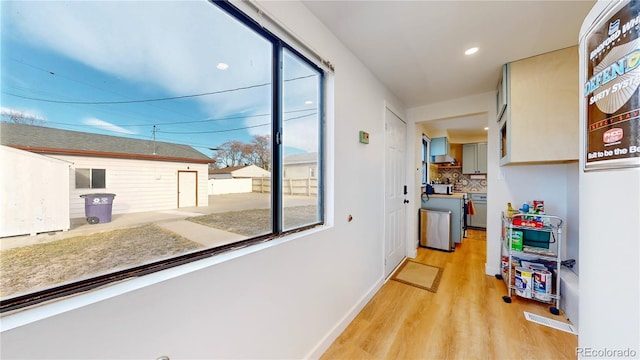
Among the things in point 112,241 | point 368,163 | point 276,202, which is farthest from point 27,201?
point 368,163

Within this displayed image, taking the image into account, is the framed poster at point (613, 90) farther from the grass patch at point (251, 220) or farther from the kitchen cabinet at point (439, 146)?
the kitchen cabinet at point (439, 146)

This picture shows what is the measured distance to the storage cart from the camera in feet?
6.89

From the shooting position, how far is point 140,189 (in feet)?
2.94

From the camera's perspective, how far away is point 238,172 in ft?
4.29

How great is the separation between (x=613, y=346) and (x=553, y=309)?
1928mm

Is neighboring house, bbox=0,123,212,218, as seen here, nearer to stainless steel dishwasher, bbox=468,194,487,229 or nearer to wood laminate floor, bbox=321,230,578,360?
wood laminate floor, bbox=321,230,578,360

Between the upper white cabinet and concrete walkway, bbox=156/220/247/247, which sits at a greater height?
the upper white cabinet

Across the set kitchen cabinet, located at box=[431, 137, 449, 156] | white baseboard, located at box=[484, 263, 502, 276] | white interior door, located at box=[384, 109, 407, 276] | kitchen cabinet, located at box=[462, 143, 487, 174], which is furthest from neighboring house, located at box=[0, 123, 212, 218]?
kitchen cabinet, located at box=[462, 143, 487, 174]

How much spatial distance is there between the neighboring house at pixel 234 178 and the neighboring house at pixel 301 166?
0.55ft

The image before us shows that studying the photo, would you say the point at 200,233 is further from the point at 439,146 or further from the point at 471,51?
the point at 439,146

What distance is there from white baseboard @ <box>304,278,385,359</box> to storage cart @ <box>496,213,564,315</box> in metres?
1.34

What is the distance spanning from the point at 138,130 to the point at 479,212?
6318 mm

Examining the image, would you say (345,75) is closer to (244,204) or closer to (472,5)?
(472,5)

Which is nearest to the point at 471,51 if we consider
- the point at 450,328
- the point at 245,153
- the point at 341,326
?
the point at 245,153
